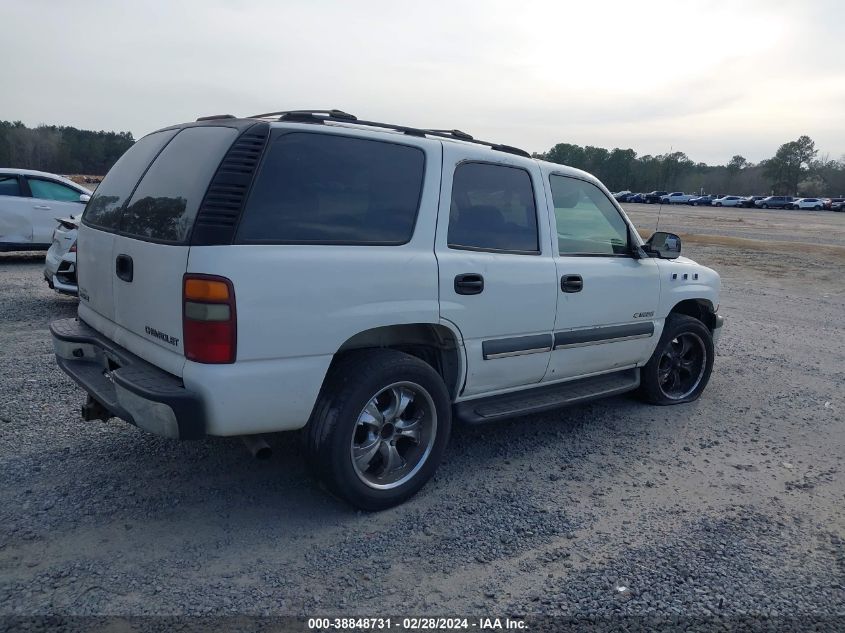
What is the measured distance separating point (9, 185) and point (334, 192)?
10.4 metres

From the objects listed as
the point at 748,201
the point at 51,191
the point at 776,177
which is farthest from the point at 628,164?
the point at 51,191

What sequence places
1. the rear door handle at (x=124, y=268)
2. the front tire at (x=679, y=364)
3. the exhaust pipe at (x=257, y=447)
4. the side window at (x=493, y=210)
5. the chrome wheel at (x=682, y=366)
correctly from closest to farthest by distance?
the exhaust pipe at (x=257, y=447) < the rear door handle at (x=124, y=268) < the side window at (x=493, y=210) < the front tire at (x=679, y=364) < the chrome wheel at (x=682, y=366)

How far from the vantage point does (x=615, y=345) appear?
16.1 ft

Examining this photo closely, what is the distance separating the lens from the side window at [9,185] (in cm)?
1135

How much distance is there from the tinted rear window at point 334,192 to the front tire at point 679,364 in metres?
2.75

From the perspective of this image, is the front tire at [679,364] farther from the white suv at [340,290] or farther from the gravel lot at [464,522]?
the white suv at [340,290]

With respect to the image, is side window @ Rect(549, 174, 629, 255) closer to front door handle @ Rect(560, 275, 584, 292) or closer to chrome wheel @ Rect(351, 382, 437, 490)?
front door handle @ Rect(560, 275, 584, 292)

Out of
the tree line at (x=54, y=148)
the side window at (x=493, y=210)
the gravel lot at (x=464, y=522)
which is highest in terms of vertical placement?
the tree line at (x=54, y=148)

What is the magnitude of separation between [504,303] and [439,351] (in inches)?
19.2

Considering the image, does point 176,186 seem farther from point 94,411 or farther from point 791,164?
point 791,164

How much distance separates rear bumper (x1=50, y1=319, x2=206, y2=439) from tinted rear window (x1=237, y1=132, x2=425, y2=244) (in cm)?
77

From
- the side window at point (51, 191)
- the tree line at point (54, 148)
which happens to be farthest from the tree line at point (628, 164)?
the side window at point (51, 191)

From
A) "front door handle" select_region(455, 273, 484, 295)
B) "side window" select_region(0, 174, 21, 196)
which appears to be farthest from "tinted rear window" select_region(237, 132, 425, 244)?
"side window" select_region(0, 174, 21, 196)

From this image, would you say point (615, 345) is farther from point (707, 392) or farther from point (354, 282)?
point (354, 282)
